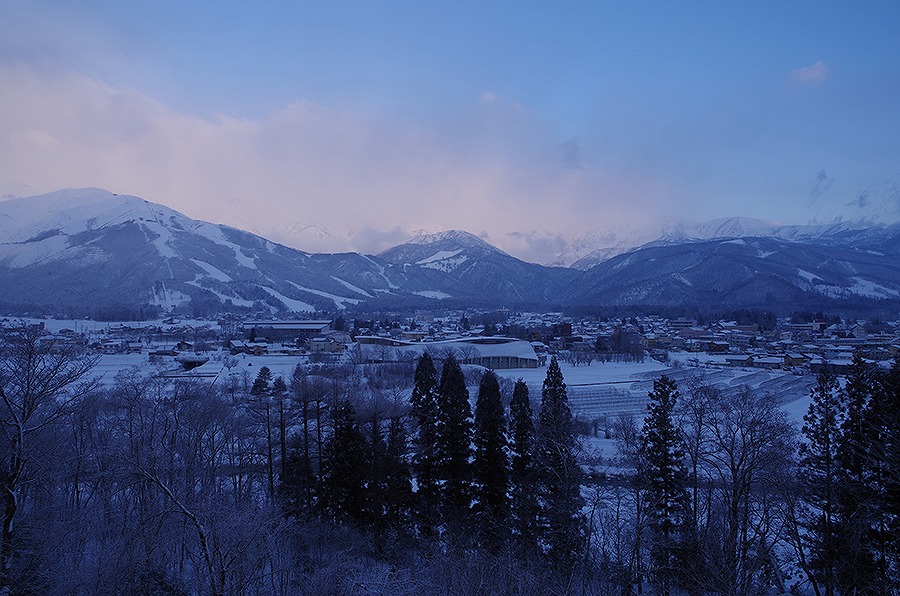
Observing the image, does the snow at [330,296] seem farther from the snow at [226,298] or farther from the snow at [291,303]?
the snow at [226,298]

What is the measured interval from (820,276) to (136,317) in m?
128

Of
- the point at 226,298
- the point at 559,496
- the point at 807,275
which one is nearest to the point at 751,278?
the point at 807,275

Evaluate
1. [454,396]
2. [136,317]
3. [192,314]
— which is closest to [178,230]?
[192,314]

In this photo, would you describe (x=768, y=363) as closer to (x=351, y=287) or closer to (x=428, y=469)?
(x=428, y=469)

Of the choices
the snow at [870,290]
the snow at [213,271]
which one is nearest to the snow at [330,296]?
the snow at [213,271]

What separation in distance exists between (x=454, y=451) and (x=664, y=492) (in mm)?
3674

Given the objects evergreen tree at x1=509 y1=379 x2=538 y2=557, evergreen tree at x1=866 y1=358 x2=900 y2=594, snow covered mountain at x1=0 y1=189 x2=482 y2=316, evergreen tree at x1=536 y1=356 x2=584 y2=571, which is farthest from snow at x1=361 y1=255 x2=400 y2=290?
evergreen tree at x1=866 y1=358 x2=900 y2=594

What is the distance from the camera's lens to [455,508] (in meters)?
9.90

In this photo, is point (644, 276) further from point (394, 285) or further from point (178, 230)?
point (178, 230)

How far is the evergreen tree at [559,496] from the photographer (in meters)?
8.09

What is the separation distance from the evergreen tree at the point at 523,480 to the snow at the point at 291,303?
106 metres

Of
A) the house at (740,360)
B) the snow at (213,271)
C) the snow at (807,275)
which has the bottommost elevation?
the house at (740,360)

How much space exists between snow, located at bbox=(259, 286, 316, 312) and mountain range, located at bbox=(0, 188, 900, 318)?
1.40 ft

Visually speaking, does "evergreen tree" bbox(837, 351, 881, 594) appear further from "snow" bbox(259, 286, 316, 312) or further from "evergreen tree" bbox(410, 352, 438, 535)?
"snow" bbox(259, 286, 316, 312)
